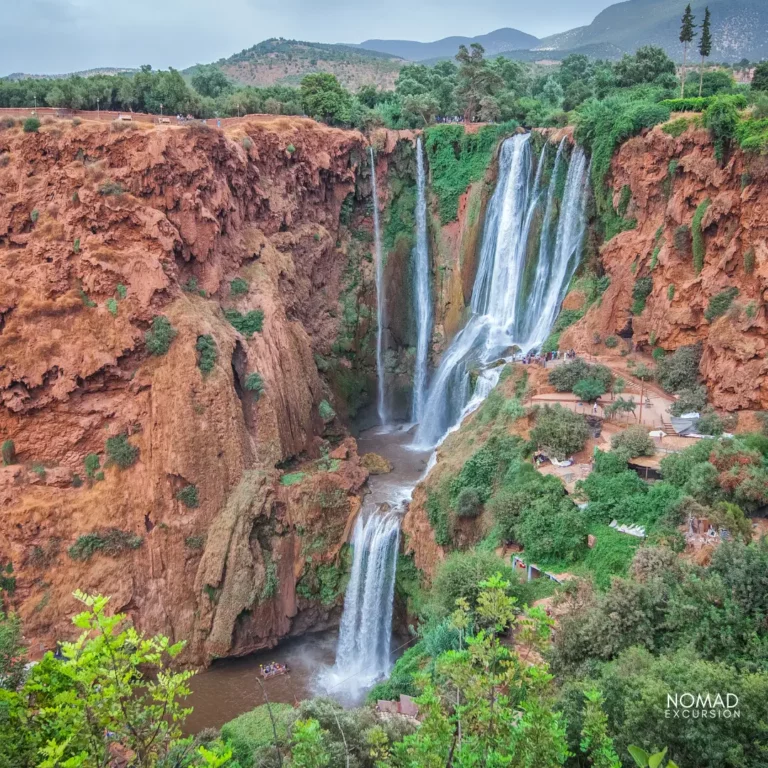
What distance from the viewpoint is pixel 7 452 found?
25.1 m

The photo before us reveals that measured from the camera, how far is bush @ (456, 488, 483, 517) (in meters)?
22.5

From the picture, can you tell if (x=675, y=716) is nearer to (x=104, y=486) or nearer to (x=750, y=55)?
(x=104, y=486)

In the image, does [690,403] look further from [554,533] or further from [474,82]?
[474,82]

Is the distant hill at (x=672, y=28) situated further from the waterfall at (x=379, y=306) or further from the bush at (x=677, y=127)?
the bush at (x=677, y=127)

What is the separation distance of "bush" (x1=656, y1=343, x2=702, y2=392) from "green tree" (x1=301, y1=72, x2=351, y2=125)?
2546 cm

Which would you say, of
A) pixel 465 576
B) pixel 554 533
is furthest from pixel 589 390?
pixel 465 576

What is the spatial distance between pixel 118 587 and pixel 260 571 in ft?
17.3

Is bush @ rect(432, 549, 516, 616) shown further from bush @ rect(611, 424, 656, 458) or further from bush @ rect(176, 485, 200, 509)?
bush @ rect(176, 485, 200, 509)

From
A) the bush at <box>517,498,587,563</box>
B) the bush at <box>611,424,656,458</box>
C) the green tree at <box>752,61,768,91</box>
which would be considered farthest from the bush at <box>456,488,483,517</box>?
the green tree at <box>752,61,768,91</box>

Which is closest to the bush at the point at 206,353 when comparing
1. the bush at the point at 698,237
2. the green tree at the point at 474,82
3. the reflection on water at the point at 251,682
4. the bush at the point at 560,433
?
the reflection on water at the point at 251,682

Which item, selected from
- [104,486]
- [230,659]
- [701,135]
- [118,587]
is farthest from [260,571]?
[701,135]

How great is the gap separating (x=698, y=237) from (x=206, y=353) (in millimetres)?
19871

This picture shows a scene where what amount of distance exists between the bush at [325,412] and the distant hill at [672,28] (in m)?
84.2

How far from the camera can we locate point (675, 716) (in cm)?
972
